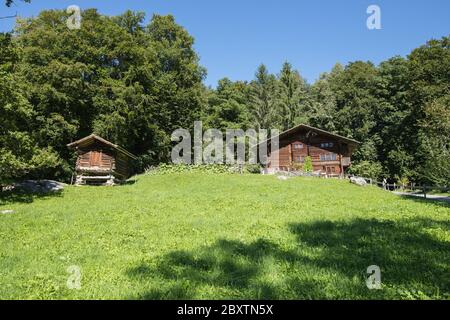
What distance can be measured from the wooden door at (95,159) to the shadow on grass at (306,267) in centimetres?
3111

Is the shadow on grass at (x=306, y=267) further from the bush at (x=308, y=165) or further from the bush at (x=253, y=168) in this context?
the bush at (x=253, y=168)

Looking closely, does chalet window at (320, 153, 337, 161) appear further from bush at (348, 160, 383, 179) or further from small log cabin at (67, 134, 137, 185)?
small log cabin at (67, 134, 137, 185)

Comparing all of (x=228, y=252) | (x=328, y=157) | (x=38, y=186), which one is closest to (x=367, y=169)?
(x=328, y=157)

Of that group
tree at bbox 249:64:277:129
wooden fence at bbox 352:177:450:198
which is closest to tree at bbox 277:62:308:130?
tree at bbox 249:64:277:129

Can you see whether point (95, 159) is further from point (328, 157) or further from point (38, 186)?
point (328, 157)

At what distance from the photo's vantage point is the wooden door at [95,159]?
3975cm

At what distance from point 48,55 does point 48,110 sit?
677 cm

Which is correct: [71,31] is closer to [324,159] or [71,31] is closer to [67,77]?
[67,77]

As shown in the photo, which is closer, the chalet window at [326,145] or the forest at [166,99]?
the forest at [166,99]

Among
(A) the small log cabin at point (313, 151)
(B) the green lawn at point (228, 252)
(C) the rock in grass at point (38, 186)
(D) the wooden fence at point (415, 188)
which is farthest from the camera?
(A) the small log cabin at point (313, 151)

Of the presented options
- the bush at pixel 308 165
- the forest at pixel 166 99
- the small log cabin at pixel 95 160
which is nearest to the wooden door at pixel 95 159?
the small log cabin at pixel 95 160

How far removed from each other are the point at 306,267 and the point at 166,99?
178 ft

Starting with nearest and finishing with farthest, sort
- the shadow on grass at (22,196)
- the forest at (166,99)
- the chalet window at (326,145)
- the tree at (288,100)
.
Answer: the shadow on grass at (22,196), the forest at (166,99), the chalet window at (326,145), the tree at (288,100)
